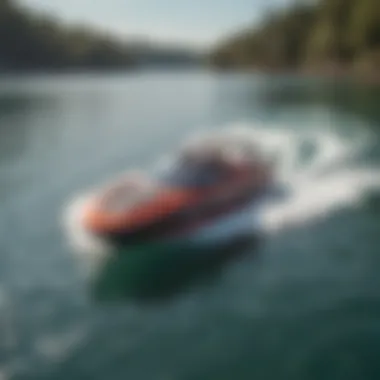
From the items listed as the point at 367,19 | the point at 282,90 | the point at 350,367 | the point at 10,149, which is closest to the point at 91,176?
the point at 10,149

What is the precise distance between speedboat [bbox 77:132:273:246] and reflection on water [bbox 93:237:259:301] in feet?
0.13

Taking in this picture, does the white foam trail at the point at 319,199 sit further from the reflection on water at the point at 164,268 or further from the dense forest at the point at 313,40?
the dense forest at the point at 313,40

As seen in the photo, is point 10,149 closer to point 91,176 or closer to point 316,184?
point 91,176

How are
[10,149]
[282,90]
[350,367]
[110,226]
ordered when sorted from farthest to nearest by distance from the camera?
[282,90], [10,149], [110,226], [350,367]

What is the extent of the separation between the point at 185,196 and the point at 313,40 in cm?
62

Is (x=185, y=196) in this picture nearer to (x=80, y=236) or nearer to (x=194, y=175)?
(x=194, y=175)

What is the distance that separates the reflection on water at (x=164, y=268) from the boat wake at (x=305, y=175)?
2.5 inches

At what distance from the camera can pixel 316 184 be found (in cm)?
195

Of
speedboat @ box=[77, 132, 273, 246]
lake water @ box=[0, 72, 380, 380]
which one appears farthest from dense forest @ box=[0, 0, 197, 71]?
speedboat @ box=[77, 132, 273, 246]

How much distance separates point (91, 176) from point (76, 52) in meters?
0.43

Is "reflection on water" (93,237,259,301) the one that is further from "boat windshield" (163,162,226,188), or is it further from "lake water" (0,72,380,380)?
"boat windshield" (163,162,226,188)

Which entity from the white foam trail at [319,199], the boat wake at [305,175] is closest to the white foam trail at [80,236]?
the boat wake at [305,175]

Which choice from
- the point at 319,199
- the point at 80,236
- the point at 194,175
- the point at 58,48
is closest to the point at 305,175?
the point at 319,199

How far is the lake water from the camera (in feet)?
4.93
